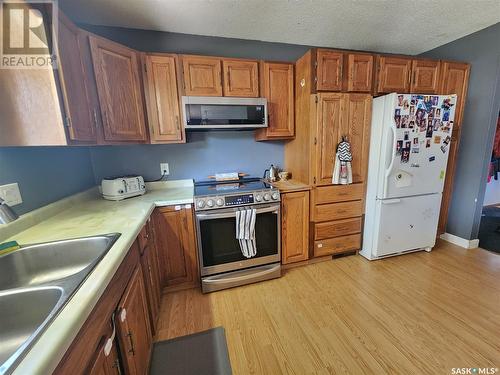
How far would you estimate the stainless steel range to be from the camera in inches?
74.7

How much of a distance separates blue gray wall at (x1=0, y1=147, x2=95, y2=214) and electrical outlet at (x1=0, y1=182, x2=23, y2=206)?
0.09 ft

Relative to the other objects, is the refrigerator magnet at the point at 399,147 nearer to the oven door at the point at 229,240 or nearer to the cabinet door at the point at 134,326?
the oven door at the point at 229,240

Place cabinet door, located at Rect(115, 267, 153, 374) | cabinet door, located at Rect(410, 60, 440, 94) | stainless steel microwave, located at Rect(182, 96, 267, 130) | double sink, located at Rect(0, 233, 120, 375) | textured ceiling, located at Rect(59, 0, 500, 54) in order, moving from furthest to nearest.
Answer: cabinet door, located at Rect(410, 60, 440, 94) → stainless steel microwave, located at Rect(182, 96, 267, 130) → textured ceiling, located at Rect(59, 0, 500, 54) → cabinet door, located at Rect(115, 267, 153, 374) → double sink, located at Rect(0, 233, 120, 375)

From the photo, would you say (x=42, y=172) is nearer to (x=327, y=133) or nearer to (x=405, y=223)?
(x=327, y=133)

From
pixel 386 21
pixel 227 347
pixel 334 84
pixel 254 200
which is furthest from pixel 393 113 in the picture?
pixel 227 347

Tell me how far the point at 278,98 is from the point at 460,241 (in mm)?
2819

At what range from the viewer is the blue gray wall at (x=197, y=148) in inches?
85.1

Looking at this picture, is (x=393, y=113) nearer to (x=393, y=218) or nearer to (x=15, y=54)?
(x=393, y=218)

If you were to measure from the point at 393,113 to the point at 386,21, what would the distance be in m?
0.89

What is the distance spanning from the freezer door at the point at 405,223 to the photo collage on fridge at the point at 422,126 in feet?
1.47

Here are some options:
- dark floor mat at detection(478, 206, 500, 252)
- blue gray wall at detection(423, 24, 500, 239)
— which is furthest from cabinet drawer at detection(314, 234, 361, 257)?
dark floor mat at detection(478, 206, 500, 252)

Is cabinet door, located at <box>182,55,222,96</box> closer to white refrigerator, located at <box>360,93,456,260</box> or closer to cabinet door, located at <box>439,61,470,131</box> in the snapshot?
white refrigerator, located at <box>360,93,456,260</box>

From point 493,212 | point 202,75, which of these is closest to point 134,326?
point 202,75

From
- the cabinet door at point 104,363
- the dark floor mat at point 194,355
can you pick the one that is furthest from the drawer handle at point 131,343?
the dark floor mat at point 194,355
